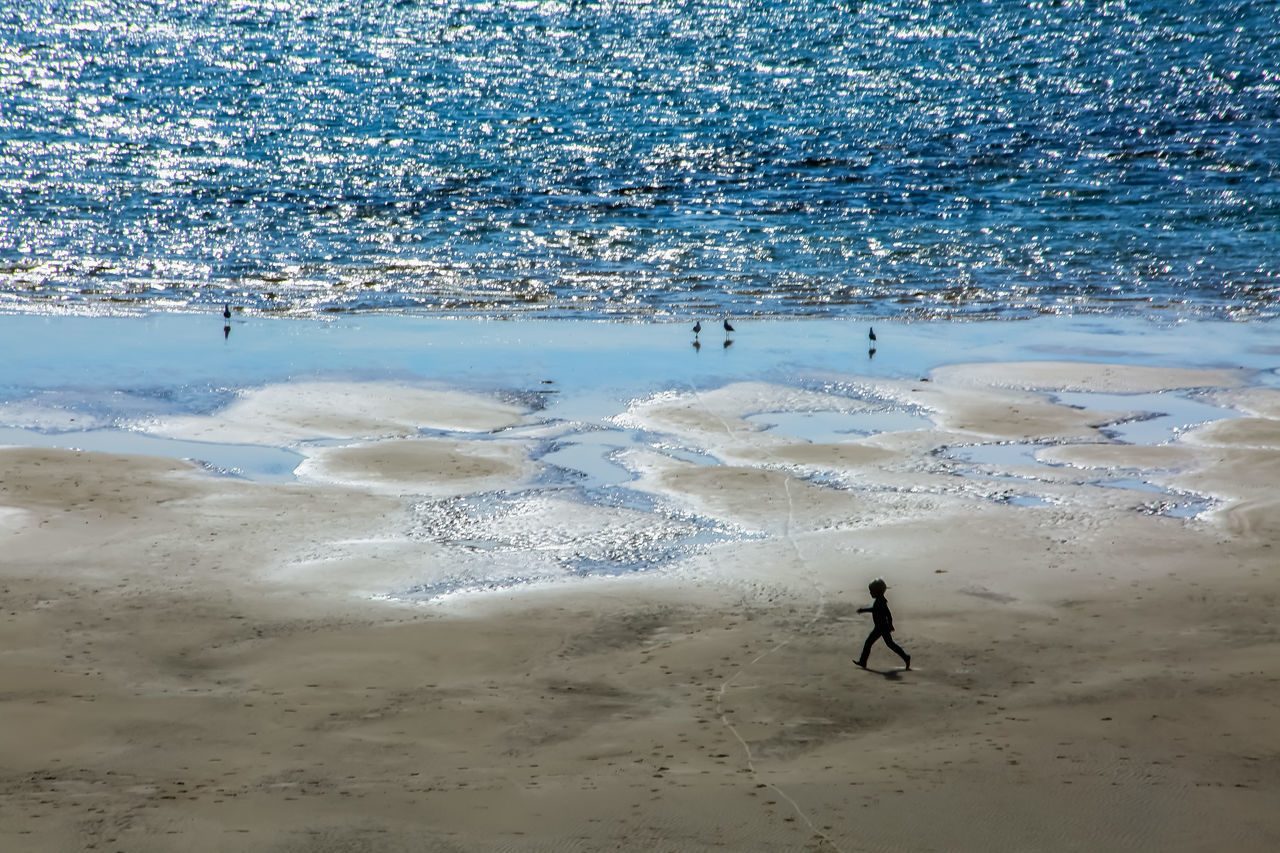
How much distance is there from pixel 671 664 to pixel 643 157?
37720mm

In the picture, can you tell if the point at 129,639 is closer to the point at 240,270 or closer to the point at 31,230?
the point at 240,270

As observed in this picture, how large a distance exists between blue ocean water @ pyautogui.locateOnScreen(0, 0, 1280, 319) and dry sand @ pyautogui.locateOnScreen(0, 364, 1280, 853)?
14802 mm

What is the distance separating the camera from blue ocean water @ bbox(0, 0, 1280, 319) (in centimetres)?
3628

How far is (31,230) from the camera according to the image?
40.9 metres

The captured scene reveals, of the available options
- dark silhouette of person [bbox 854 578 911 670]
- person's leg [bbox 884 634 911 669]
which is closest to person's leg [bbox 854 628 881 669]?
dark silhouette of person [bbox 854 578 911 670]

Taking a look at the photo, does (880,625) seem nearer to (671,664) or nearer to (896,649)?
(896,649)

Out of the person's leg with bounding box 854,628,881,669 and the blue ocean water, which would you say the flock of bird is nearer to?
the blue ocean water

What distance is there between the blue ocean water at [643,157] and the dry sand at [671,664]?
14.8 metres

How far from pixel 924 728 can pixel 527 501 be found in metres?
8.24

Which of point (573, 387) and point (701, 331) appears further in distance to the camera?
point (701, 331)

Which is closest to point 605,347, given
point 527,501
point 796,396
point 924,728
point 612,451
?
point 796,396

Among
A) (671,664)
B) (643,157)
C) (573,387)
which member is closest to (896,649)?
(671,664)

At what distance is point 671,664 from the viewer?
13.2 meters

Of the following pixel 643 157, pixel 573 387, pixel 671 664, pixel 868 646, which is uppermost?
pixel 643 157
